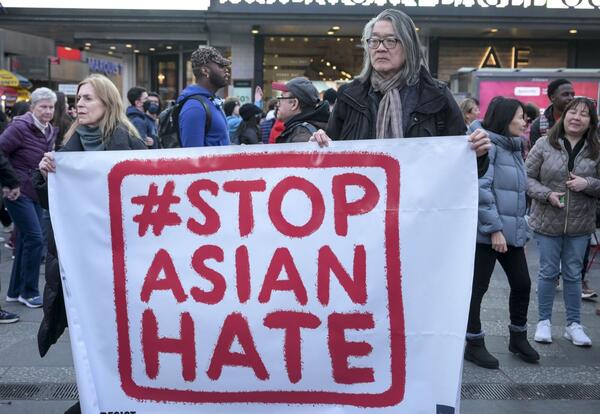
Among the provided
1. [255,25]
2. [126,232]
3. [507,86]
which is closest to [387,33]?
[126,232]

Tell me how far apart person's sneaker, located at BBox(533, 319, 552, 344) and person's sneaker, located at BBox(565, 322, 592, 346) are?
15 centimetres

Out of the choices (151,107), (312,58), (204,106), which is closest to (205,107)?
(204,106)

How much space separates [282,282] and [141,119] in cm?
641

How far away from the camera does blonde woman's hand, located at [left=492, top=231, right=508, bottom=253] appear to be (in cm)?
447

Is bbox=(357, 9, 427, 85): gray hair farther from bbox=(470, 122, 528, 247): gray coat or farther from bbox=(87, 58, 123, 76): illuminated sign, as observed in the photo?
bbox=(87, 58, 123, 76): illuminated sign

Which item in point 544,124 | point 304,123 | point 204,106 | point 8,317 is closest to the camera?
point 304,123

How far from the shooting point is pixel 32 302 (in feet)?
20.1

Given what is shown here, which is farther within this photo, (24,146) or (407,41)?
(24,146)

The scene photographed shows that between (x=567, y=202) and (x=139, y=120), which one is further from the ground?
(x=139, y=120)

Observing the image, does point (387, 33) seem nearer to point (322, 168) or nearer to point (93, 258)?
point (322, 168)

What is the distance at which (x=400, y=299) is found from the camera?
9.46 ft

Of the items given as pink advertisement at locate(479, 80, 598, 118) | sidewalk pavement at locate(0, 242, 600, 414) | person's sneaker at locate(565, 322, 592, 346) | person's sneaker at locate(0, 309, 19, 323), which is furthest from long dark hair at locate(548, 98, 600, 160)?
pink advertisement at locate(479, 80, 598, 118)

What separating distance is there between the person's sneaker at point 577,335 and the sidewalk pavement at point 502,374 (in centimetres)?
4

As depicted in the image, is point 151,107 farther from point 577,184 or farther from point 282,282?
point 282,282
